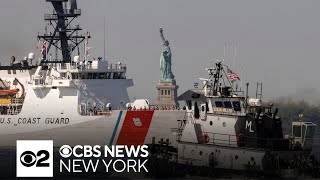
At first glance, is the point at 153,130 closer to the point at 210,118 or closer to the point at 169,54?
the point at 210,118

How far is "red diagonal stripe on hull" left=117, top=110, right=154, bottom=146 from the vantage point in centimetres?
7188

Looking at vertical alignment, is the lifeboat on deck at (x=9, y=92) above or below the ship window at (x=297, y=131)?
above

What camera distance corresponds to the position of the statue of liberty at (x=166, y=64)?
5822 inches

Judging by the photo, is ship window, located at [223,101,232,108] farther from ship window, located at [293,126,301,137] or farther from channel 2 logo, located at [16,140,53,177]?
channel 2 logo, located at [16,140,53,177]

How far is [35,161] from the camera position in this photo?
53656 millimetres

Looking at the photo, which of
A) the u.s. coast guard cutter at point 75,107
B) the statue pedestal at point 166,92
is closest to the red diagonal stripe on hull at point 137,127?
the u.s. coast guard cutter at point 75,107

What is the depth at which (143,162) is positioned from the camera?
183ft

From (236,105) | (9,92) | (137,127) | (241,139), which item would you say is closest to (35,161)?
(236,105)

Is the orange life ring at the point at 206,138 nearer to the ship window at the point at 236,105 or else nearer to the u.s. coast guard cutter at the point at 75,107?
the ship window at the point at 236,105

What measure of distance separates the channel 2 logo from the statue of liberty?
87592mm

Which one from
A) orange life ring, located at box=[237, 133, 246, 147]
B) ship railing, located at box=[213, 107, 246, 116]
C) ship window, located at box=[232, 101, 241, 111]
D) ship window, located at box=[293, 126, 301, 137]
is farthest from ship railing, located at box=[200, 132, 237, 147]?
ship window, located at box=[293, 126, 301, 137]

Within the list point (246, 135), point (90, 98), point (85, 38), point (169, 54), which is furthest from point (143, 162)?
point (169, 54)

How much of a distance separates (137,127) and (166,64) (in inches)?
3142

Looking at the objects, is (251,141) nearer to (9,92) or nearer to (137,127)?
(137,127)
